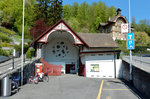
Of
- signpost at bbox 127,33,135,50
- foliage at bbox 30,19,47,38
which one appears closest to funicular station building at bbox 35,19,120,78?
signpost at bbox 127,33,135,50

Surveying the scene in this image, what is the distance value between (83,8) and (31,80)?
236 feet

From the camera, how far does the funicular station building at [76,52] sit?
20406 mm

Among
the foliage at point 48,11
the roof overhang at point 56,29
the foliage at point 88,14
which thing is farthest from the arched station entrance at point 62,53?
the foliage at point 88,14

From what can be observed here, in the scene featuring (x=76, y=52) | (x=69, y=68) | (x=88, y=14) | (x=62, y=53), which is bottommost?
(x=69, y=68)

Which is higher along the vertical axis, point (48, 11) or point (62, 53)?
point (48, 11)

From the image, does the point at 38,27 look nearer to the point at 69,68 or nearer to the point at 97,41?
the point at 69,68

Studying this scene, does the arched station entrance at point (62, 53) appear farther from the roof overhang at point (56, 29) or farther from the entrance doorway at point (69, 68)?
the roof overhang at point (56, 29)

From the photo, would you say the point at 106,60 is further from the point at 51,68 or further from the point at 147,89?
the point at 147,89

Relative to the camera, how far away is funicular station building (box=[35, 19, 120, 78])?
2041 cm

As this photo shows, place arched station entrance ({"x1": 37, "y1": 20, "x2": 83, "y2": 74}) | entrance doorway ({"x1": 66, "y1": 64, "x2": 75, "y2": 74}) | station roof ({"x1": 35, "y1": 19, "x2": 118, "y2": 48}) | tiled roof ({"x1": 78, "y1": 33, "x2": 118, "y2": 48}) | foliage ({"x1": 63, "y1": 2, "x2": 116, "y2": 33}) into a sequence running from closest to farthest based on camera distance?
station roof ({"x1": 35, "y1": 19, "x2": 118, "y2": 48}) → tiled roof ({"x1": 78, "y1": 33, "x2": 118, "y2": 48}) → arched station entrance ({"x1": 37, "y1": 20, "x2": 83, "y2": 74}) → entrance doorway ({"x1": 66, "y1": 64, "x2": 75, "y2": 74}) → foliage ({"x1": 63, "y1": 2, "x2": 116, "y2": 33})

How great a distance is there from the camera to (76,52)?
2561 centimetres

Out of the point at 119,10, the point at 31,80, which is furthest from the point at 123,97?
the point at 119,10

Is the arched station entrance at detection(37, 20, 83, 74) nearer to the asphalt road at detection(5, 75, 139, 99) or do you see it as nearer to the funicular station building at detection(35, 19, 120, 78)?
the funicular station building at detection(35, 19, 120, 78)

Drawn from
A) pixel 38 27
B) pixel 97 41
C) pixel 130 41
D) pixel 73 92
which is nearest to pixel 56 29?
pixel 97 41
